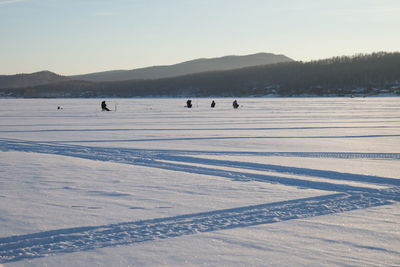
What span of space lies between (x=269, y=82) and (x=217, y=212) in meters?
113

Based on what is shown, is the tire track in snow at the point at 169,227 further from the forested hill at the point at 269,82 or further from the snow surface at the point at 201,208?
the forested hill at the point at 269,82

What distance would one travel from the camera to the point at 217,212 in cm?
416

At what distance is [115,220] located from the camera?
387cm

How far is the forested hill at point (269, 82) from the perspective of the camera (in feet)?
326

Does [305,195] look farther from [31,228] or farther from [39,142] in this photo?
[39,142]

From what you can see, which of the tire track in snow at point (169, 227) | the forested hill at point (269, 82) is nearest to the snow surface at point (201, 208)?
the tire track in snow at point (169, 227)

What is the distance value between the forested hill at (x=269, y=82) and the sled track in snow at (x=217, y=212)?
87.5 m

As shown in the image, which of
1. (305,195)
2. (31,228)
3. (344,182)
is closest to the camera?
(31,228)

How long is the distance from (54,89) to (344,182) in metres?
123

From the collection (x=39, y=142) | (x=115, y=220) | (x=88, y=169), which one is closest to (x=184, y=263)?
(x=115, y=220)

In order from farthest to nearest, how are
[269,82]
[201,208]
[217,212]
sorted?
[269,82], [201,208], [217,212]

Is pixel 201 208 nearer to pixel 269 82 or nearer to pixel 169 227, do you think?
pixel 169 227

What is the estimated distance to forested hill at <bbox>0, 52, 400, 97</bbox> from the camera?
326 ft

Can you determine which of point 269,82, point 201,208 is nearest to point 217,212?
point 201,208
